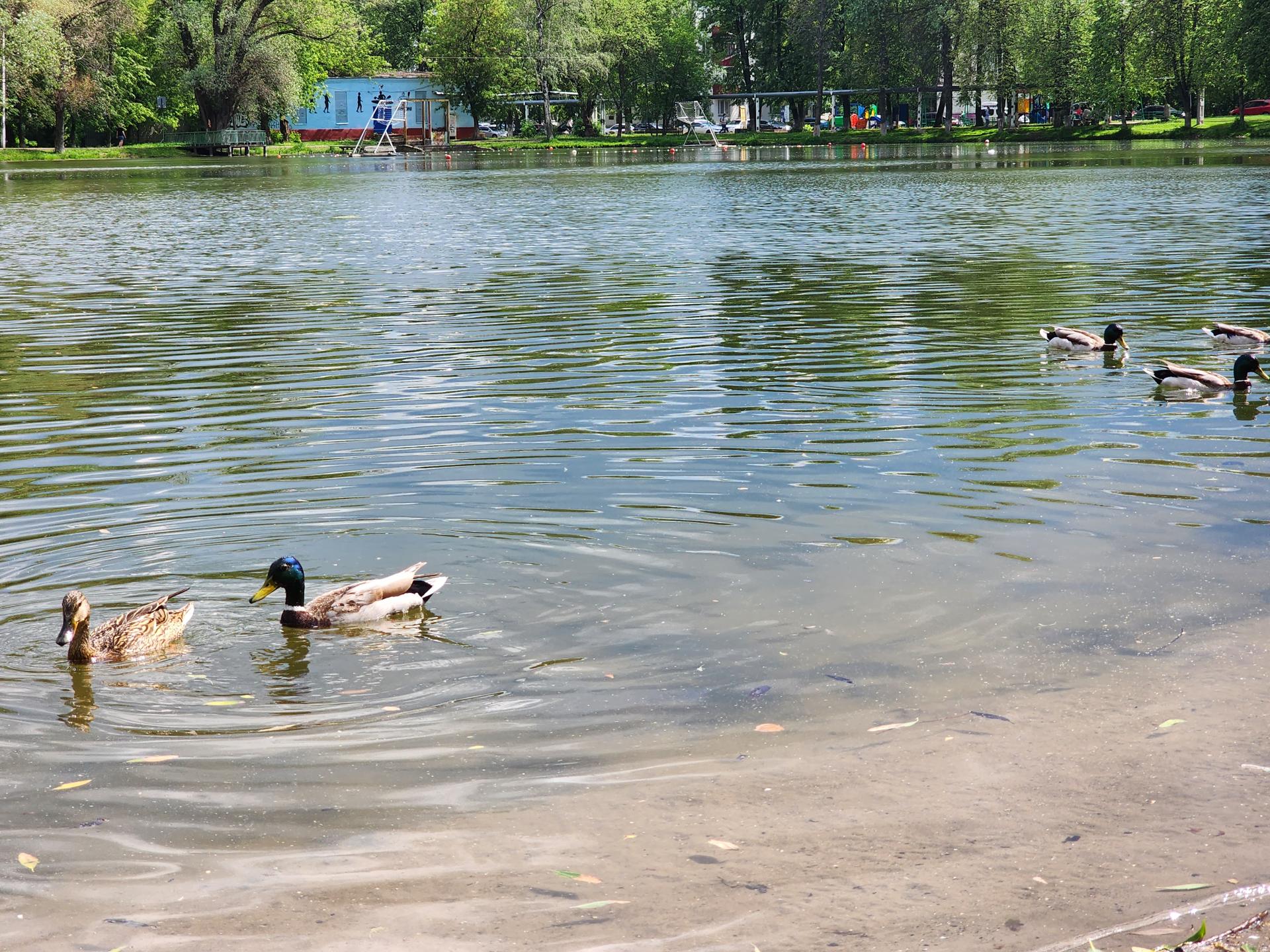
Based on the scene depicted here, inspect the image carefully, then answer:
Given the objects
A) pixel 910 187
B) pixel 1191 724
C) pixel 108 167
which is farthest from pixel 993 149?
pixel 1191 724

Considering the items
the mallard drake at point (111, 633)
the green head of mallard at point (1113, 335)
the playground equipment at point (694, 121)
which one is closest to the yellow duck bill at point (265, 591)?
the mallard drake at point (111, 633)

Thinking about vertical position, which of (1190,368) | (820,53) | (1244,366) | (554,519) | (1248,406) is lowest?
(554,519)

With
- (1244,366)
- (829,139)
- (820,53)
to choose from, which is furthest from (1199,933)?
(820,53)

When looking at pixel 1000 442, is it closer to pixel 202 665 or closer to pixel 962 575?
pixel 962 575

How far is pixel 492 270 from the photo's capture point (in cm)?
2673

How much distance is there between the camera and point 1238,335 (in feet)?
53.0

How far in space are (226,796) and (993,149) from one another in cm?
9092

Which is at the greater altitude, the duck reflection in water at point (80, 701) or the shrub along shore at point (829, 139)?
the shrub along shore at point (829, 139)

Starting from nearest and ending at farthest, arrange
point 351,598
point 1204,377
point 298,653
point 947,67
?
point 298,653, point 351,598, point 1204,377, point 947,67

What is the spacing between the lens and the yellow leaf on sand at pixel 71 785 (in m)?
6.10

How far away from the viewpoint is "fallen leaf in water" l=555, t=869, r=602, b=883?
17.1ft

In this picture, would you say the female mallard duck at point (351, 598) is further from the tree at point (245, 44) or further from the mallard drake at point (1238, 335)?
the tree at point (245, 44)

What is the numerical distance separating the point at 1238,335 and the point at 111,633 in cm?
1317

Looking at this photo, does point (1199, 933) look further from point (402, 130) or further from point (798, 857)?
point (402, 130)
